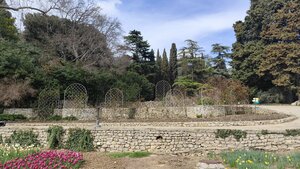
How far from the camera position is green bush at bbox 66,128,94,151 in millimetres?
9602

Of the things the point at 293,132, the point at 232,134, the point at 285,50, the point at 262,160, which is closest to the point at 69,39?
the point at 232,134

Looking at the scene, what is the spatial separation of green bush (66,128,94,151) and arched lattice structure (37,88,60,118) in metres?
8.45

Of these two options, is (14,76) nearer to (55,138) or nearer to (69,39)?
(69,39)

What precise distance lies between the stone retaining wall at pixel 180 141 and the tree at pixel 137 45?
24.1 metres

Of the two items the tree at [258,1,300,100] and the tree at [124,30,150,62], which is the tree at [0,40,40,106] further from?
the tree at [258,1,300,100]

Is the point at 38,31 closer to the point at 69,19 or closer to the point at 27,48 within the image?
the point at 69,19

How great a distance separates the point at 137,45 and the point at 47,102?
1792cm

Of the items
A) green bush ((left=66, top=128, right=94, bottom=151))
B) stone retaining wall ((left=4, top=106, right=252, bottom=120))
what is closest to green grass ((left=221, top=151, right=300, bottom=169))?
green bush ((left=66, top=128, right=94, bottom=151))

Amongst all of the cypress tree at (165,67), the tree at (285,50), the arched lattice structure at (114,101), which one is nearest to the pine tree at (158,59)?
the cypress tree at (165,67)

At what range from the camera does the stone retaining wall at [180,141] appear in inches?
378

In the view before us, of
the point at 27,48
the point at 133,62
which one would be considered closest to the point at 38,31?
the point at 27,48

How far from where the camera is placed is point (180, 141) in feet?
32.0

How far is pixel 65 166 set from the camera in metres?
6.26

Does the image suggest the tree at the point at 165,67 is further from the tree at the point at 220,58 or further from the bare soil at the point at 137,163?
the bare soil at the point at 137,163
